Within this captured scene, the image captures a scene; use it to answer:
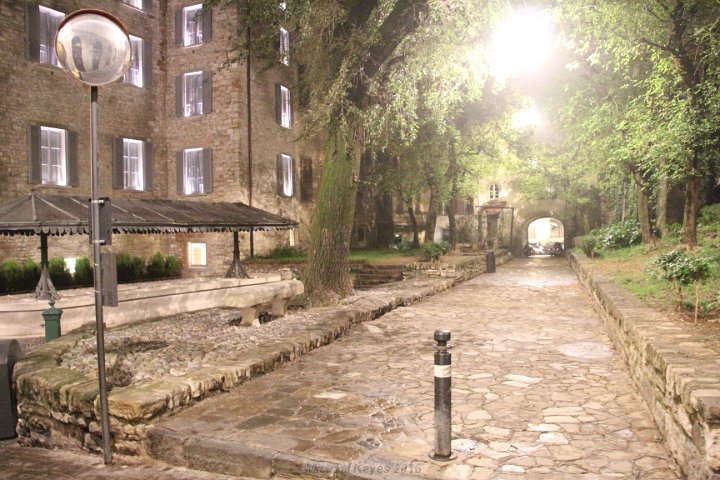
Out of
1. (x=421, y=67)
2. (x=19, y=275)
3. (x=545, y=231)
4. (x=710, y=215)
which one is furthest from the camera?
(x=545, y=231)

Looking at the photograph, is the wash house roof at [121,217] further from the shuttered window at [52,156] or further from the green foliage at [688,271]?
the green foliage at [688,271]

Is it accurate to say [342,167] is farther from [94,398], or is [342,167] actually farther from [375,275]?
[375,275]

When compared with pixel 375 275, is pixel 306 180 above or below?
above

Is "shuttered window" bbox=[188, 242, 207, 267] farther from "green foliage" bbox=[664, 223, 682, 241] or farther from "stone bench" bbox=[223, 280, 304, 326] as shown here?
"green foliage" bbox=[664, 223, 682, 241]

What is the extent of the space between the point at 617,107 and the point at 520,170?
50.9 ft

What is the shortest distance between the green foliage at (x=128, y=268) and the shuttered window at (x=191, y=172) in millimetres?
3285

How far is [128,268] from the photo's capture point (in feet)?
59.2

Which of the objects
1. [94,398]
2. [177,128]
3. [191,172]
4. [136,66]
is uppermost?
[136,66]

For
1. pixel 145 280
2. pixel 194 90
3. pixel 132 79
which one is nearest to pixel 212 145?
pixel 194 90

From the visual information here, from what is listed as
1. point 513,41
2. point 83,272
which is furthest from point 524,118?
point 83,272

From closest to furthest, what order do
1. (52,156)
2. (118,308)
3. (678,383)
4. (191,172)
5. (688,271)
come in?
(678,383) → (688,271) → (118,308) → (52,156) → (191,172)

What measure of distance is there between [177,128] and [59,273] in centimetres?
714

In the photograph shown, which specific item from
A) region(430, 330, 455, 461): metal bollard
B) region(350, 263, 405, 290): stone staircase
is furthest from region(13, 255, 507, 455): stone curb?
region(350, 263, 405, 290): stone staircase

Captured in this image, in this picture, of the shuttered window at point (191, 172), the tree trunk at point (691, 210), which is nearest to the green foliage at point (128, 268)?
the shuttered window at point (191, 172)
